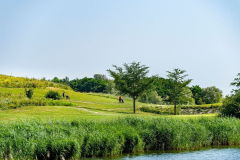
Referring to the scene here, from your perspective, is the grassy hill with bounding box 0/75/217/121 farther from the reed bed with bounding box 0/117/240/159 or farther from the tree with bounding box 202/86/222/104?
the tree with bounding box 202/86/222/104

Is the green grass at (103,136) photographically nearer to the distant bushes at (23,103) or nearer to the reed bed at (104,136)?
the reed bed at (104,136)

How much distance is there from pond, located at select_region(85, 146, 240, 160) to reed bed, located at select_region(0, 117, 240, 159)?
0.91 m

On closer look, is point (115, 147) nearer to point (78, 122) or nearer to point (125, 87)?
point (78, 122)

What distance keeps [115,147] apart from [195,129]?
21.8 feet

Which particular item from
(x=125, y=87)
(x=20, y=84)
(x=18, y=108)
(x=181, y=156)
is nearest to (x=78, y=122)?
(x=181, y=156)

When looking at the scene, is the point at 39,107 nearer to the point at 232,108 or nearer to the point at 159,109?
the point at 159,109

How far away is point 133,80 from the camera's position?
4366 cm

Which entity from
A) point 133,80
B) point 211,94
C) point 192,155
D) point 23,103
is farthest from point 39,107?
point 211,94

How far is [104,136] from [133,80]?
2528 centimetres

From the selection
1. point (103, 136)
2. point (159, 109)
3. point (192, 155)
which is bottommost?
point (192, 155)

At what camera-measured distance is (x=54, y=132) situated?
19.3 m

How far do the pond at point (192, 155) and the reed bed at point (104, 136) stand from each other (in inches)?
35.9

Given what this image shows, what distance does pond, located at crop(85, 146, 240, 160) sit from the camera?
1827 cm

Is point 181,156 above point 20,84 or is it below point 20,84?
below
